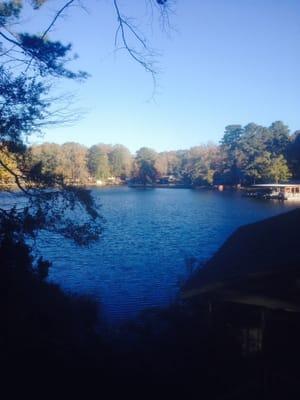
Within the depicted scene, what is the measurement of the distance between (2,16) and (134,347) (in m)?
6.69

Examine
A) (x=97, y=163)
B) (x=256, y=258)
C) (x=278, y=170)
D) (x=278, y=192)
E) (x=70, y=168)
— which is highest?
(x=97, y=163)

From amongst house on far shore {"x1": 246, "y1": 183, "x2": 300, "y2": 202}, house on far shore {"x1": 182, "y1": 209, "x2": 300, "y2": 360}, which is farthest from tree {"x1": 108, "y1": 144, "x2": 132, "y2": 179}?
house on far shore {"x1": 182, "y1": 209, "x2": 300, "y2": 360}

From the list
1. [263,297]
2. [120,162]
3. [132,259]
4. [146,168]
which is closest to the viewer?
[263,297]

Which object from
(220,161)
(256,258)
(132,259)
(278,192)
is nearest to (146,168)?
(220,161)

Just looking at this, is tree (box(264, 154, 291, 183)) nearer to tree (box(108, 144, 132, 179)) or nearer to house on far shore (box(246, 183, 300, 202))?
house on far shore (box(246, 183, 300, 202))

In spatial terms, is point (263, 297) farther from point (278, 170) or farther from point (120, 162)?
point (120, 162)

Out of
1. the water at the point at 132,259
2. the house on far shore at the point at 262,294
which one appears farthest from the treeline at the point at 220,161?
the house on far shore at the point at 262,294

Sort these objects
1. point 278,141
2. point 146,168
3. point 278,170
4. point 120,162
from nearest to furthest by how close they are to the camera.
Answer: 1. point 278,170
2. point 278,141
3. point 120,162
4. point 146,168

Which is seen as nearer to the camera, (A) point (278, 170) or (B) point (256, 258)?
(B) point (256, 258)

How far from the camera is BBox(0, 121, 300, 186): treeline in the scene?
58.1 m

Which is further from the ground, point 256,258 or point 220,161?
point 220,161

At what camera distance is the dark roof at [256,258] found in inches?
224

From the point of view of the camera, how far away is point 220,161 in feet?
230

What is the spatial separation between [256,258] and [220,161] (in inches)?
2568
